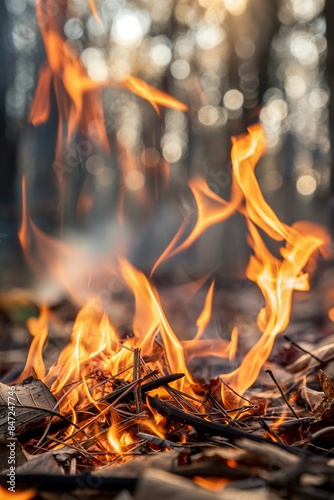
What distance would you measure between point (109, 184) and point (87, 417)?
4260 centimetres

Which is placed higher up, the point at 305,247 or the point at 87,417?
the point at 305,247

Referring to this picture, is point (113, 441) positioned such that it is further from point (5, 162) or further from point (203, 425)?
point (5, 162)

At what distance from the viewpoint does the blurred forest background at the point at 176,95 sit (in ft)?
56.7

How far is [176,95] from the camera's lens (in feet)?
94.2

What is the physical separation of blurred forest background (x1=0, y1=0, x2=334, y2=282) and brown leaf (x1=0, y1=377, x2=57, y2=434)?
347 inches

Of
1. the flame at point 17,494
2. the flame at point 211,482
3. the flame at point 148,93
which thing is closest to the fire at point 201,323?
the flame at point 148,93

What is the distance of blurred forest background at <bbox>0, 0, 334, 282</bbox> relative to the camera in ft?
56.7

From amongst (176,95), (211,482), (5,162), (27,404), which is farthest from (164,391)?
(176,95)

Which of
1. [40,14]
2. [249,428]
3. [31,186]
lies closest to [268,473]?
[249,428]

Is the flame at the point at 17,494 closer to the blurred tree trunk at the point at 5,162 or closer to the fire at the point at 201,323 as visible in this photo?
the fire at the point at 201,323

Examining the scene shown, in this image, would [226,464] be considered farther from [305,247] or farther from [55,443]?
[305,247]

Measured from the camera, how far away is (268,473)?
5.26 feet

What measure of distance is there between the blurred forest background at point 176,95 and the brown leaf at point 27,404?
28.9ft

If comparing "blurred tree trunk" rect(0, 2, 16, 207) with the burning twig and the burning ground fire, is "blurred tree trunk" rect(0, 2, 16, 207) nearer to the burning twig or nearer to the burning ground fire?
the burning ground fire
